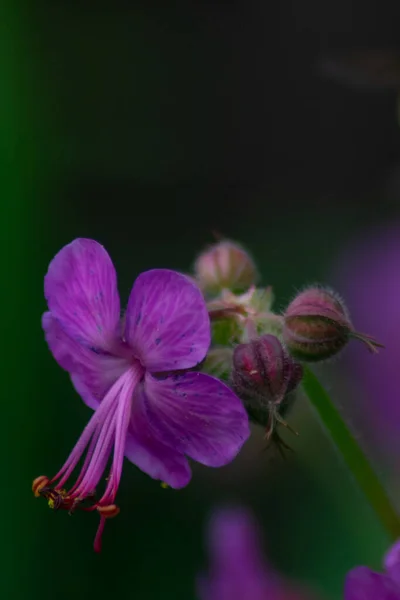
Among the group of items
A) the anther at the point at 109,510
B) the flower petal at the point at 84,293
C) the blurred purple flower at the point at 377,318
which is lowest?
the blurred purple flower at the point at 377,318

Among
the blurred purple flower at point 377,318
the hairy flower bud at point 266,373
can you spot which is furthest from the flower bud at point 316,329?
the blurred purple flower at point 377,318

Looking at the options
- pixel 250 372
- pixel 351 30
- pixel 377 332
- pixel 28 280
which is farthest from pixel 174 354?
pixel 351 30

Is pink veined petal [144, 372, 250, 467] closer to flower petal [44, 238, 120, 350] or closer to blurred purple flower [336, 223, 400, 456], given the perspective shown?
flower petal [44, 238, 120, 350]

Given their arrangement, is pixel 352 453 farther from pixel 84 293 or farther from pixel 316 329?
pixel 84 293

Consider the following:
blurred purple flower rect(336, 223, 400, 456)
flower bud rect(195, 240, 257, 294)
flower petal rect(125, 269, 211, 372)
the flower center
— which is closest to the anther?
the flower center

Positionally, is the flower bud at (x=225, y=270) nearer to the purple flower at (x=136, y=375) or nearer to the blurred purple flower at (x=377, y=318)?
the purple flower at (x=136, y=375)
